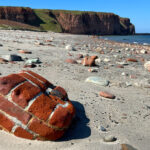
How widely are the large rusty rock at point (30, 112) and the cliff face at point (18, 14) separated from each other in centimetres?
6067

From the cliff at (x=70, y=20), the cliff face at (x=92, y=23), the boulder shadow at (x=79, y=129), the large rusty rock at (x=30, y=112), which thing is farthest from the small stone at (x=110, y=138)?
the cliff face at (x=92, y=23)

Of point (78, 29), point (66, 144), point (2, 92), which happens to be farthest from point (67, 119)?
point (78, 29)

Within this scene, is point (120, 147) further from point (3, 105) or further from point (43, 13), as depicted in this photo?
point (43, 13)

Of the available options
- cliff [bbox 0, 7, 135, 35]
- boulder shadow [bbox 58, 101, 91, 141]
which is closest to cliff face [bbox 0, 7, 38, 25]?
cliff [bbox 0, 7, 135, 35]

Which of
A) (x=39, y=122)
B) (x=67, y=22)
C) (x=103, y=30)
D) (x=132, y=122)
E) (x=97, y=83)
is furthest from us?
(x=103, y=30)

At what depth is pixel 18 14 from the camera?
199 ft

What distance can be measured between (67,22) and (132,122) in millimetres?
77443

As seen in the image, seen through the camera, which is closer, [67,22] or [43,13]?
[43,13]

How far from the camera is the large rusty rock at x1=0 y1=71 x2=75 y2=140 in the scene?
7.14ft

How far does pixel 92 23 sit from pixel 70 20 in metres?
14.5

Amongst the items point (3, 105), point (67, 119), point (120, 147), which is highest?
point (3, 105)

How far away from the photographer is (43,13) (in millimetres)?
72625

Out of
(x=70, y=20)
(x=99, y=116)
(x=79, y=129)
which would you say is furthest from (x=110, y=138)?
(x=70, y=20)

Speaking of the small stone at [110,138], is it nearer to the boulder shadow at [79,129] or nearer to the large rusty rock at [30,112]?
the boulder shadow at [79,129]
